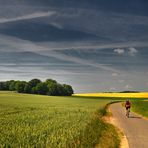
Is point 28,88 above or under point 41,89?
above

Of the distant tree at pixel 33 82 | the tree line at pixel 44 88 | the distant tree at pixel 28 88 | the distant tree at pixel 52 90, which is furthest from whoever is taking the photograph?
the distant tree at pixel 33 82

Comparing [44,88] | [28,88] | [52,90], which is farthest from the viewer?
[28,88]

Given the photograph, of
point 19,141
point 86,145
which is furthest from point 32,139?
point 86,145

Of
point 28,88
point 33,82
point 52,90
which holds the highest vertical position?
point 33,82

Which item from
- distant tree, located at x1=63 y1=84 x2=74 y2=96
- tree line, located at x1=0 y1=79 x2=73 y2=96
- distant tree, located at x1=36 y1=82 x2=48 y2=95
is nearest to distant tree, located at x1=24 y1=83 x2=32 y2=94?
tree line, located at x1=0 y1=79 x2=73 y2=96

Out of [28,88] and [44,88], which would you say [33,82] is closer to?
[28,88]

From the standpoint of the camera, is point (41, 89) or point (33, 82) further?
point (33, 82)

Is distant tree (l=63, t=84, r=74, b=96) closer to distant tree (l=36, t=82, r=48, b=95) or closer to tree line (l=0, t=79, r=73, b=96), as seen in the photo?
tree line (l=0, t=79, r=73, b=96)

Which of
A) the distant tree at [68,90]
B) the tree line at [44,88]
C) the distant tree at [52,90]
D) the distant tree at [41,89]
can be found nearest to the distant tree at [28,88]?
the tree line at [44,88]

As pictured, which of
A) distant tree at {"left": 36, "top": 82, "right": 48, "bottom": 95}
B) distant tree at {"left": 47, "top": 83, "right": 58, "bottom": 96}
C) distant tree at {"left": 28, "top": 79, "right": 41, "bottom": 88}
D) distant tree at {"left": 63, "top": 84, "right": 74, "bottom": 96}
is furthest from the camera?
distant tree at {"left": 28, "top": 79, "right": 41, "bottom": 88}

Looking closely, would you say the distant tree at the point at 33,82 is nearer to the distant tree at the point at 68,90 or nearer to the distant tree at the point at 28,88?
the distant tree at the point at 28,88

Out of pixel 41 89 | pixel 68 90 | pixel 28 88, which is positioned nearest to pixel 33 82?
pixel 28 88

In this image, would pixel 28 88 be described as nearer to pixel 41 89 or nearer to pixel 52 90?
pixel 41 89

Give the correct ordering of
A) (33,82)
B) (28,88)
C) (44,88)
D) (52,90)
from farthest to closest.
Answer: (33,82)
(28,88)
(44,88)
(52,90)
